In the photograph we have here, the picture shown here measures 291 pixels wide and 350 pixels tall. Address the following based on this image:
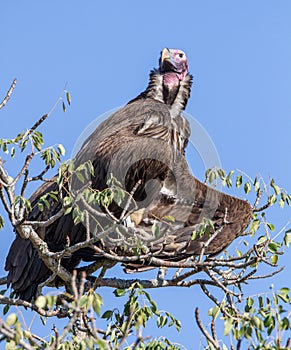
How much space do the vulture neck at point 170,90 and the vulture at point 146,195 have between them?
12 millimetres

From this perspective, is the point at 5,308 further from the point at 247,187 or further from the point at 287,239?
the point at 287,239

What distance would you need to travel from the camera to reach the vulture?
Result: 285 inches

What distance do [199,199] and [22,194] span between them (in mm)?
2921

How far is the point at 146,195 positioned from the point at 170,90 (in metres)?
1.34

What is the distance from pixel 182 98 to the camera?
28.5 ft

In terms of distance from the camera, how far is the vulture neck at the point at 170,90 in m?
8.56

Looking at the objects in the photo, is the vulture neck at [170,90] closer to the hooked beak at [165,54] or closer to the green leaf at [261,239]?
the hooked beak at [165,54]

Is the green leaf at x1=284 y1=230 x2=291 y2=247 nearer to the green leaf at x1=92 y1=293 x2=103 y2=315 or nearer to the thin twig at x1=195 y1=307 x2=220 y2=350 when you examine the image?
the thin twig at x1=195 y1=307 x2=220 y2=350

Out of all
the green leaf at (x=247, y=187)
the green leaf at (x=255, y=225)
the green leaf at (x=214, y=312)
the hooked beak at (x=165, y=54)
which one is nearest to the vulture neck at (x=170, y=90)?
the hooked beak at (x=165, y=54)

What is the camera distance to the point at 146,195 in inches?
305

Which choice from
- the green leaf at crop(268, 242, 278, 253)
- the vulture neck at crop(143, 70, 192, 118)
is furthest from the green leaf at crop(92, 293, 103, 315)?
→ the vulture neck at crop(143, 70, 192, 118)

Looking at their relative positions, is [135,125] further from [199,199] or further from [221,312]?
[221,312]

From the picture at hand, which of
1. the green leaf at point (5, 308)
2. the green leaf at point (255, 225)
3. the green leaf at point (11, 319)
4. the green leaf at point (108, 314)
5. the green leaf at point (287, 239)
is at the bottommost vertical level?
the green leaf at point (11, 319)

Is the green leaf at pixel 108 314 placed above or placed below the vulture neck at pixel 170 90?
below
